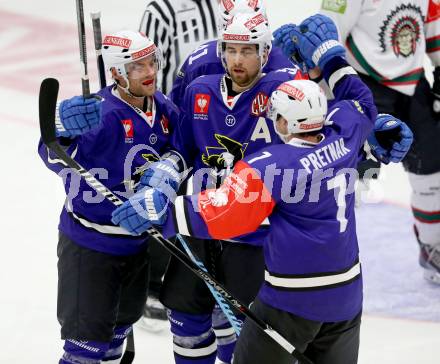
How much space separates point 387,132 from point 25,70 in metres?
4.00

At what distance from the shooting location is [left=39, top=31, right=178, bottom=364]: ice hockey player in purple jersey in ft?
11.0

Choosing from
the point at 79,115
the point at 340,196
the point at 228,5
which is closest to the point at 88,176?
the point at 79,115

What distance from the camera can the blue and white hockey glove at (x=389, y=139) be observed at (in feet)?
11.2

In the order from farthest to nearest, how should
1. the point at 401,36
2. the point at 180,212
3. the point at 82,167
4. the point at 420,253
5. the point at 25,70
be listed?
the point at 25,70 → the point at 420,253 → the point at 401,36 → the point at 82,167 → the point at 180,212

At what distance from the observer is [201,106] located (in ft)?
11.2

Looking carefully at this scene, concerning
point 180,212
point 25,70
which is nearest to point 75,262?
point 180,212

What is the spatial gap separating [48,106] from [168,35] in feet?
4.30

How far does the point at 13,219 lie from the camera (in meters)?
5.21

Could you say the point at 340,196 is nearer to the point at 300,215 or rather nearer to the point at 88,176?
the point at 300,215

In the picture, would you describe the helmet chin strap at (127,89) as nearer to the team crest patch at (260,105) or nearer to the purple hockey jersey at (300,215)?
the team crest patch at (260,105)

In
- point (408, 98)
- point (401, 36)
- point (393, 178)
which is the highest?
point (401, 36)

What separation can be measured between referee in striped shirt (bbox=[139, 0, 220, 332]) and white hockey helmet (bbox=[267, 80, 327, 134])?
1.37 meters

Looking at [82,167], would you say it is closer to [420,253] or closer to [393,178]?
[420,253]

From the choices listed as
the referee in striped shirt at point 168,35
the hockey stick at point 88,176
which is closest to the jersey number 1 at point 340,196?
the hockey stick at point 88,176
